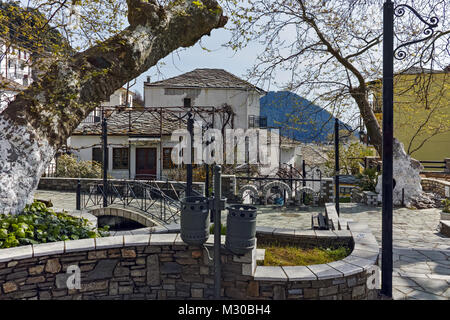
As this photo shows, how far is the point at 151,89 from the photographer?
24.5 meters

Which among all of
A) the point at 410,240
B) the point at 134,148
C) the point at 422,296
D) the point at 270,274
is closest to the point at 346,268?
the point at 270,274

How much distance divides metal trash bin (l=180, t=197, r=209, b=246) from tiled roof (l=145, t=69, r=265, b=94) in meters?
20.6

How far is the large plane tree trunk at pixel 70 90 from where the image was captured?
491cm

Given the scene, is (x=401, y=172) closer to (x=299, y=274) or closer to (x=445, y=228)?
(x=445, y=228)

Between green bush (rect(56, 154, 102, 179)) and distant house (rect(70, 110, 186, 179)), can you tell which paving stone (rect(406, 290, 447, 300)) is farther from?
distant house (rect(70, 110, 186, 179))

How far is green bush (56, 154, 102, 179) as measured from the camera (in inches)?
606

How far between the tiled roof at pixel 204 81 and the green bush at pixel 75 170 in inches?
391

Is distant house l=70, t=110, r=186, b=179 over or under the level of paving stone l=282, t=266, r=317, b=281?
over

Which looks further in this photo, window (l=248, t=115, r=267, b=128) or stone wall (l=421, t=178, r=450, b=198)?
window (l=248, t=115, r=267, b=128)

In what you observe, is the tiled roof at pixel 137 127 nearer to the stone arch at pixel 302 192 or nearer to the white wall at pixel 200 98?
the white wall at pixel 200 98

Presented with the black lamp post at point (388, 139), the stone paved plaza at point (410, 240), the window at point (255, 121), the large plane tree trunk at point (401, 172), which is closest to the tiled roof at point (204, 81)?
the window at point (255, 121)

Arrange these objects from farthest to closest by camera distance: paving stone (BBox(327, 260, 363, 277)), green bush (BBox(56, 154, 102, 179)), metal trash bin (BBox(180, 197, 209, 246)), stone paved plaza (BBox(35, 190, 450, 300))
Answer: green bush (BBox(56, 154, 102, 179)) < stone paved plaza (BBox(35, 190, 450, 300)) < metal trash bin (BBox(180, 197, 209, 246)) < paving stone (BBox(327, 260, 363, 277))

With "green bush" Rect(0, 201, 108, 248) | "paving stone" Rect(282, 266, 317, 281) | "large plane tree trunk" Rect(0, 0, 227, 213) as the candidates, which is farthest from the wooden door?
"paving stone" Rect(282, 266, 317, 281)

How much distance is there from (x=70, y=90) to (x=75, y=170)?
11.3 meters
